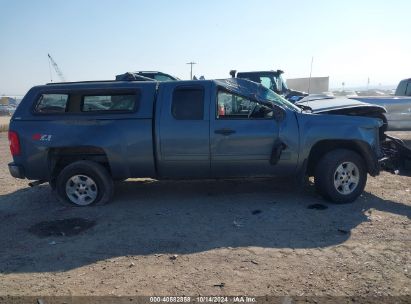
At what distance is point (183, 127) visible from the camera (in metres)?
5.51

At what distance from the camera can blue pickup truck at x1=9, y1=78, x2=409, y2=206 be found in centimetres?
552

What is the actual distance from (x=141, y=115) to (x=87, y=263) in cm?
234

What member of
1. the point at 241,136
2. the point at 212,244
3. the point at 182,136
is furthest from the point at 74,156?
the point at 212,244

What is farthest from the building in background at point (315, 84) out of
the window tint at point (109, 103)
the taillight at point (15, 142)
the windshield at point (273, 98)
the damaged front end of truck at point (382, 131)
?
the taillight at point (15, 142)

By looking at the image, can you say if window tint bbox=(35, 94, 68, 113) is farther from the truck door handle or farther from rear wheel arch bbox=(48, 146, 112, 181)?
the truck door handle

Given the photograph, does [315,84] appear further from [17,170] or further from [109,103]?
[17,170]

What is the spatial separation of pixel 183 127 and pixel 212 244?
188 centimetres

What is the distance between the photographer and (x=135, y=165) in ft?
18.6

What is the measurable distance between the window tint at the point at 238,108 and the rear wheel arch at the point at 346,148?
93 cm

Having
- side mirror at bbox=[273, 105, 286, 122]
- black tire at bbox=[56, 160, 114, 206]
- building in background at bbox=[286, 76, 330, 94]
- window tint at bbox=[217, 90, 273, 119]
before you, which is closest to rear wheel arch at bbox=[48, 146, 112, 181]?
black tire at bbox=[56, 160, 114, 206]

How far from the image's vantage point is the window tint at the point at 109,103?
223 inches

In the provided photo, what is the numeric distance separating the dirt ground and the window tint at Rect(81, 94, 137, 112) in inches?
59.4

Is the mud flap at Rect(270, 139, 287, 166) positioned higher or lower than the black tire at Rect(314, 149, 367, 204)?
higher

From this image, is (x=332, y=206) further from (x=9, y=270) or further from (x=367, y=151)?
(x=9, y=270)
